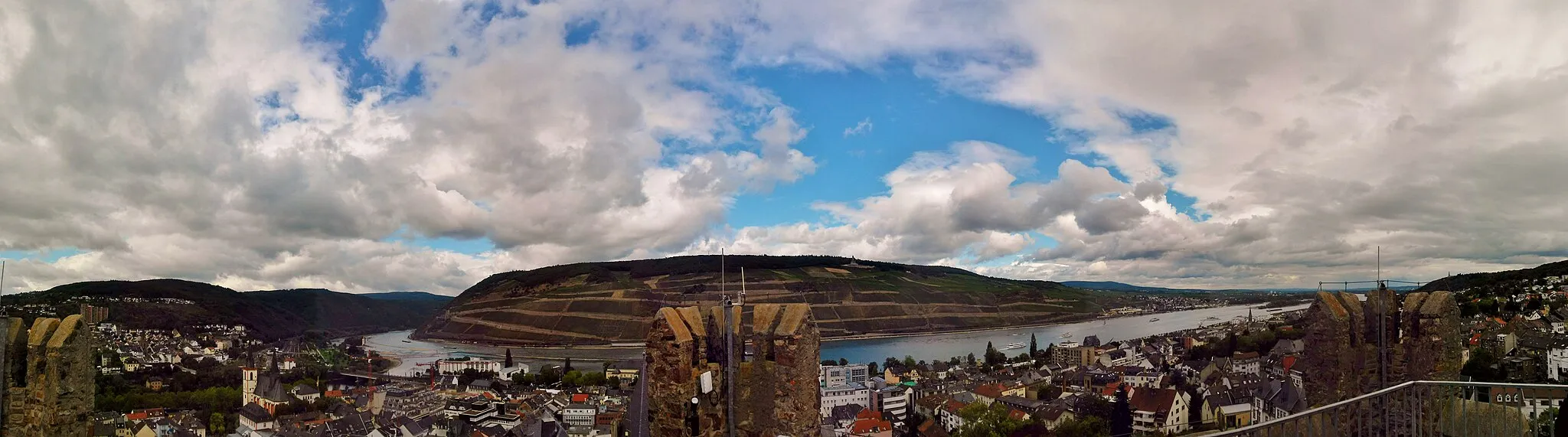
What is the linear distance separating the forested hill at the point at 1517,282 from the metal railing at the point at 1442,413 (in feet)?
164

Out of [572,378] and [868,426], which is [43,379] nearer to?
[868,426]

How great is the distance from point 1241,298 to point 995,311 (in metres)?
49.9

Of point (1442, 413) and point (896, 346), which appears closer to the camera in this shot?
point (1442, 413)

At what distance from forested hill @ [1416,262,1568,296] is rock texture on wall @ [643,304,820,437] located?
56.6 meters

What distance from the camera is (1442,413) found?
7.55 metres

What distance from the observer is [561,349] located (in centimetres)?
13138

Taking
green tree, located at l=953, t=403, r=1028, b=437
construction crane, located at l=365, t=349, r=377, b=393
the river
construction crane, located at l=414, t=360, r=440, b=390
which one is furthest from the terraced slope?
green tree, located at l=953, t=403, r=1028, b=437

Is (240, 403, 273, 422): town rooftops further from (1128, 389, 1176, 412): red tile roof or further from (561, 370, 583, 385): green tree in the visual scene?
(1128, 389, 1176, 412): red tile roof

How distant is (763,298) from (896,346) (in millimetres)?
24478

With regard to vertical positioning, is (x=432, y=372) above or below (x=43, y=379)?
below

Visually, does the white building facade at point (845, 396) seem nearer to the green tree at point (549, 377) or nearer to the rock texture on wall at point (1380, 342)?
the green tree at point (549, 377)

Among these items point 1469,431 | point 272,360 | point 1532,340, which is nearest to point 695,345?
point 1469,431

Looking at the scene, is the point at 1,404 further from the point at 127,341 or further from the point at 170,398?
the point at 127,341

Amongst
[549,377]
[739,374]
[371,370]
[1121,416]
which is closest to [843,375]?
[1121,416]
